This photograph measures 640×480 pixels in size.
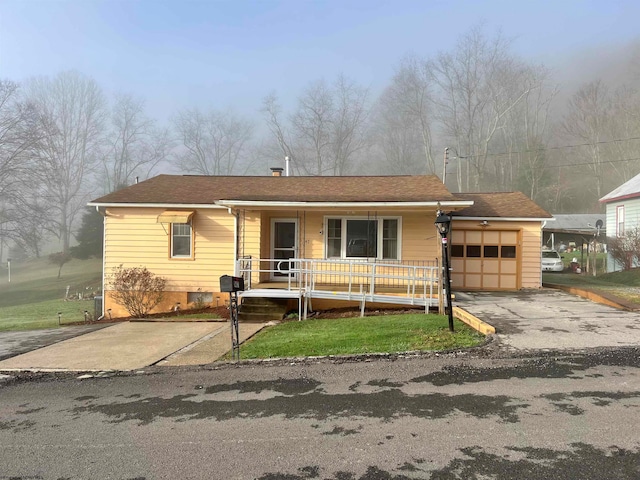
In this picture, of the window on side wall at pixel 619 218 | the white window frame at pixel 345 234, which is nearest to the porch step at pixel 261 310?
the white window frame at pixel 345 234

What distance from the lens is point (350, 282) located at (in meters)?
9.77

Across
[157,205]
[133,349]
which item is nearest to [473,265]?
[157,205]

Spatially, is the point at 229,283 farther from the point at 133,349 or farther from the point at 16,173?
the point at 16,173

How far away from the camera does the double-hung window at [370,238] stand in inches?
467

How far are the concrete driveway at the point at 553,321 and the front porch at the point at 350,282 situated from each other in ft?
3.42

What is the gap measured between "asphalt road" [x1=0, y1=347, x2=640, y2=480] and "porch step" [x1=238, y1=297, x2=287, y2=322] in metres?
4.40

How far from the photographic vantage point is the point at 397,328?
777cm

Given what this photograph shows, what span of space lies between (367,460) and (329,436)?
53 cm

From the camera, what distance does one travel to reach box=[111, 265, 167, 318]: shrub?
12.2m

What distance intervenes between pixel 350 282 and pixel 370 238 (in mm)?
2505

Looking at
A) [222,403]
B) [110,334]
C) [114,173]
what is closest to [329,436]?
[222,403]

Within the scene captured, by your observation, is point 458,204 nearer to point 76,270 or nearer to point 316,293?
point 316,293

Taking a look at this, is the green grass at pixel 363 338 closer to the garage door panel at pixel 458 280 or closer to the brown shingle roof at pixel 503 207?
the garage door panel at pixel 458 280

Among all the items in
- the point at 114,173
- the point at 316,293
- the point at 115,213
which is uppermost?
the point at 114,173
